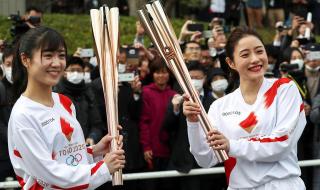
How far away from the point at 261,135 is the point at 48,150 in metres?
1.14

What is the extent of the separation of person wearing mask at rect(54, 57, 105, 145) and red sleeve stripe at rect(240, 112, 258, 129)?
229 centimetres

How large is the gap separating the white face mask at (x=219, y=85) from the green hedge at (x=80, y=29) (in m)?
4.77

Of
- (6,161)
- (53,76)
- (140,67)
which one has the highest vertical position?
(53,76)

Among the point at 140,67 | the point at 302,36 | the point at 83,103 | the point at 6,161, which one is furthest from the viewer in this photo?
the point at 302,36

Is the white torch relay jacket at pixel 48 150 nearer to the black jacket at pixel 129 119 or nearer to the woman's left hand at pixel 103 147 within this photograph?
the woman's left hand at pixel 103 147

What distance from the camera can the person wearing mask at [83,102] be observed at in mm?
6199

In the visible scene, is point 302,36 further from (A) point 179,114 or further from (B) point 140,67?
(A) point 179,114

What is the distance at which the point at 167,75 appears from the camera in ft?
22.1

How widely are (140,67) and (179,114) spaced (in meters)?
1.13

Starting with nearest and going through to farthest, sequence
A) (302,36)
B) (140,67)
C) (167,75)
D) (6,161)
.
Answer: (6,161) < (167,75) < (140,67) < (302,36)

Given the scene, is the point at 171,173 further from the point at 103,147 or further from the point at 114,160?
the point at 114,160

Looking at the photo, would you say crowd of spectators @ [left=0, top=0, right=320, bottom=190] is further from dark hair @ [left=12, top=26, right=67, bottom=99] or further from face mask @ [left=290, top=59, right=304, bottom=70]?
dark hair @ [left=12, top=26, right=67, bottom=99]

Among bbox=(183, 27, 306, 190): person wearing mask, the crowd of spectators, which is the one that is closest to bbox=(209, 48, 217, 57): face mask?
the crowd of spectators

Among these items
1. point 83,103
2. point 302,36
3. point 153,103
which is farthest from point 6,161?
point 302,36
